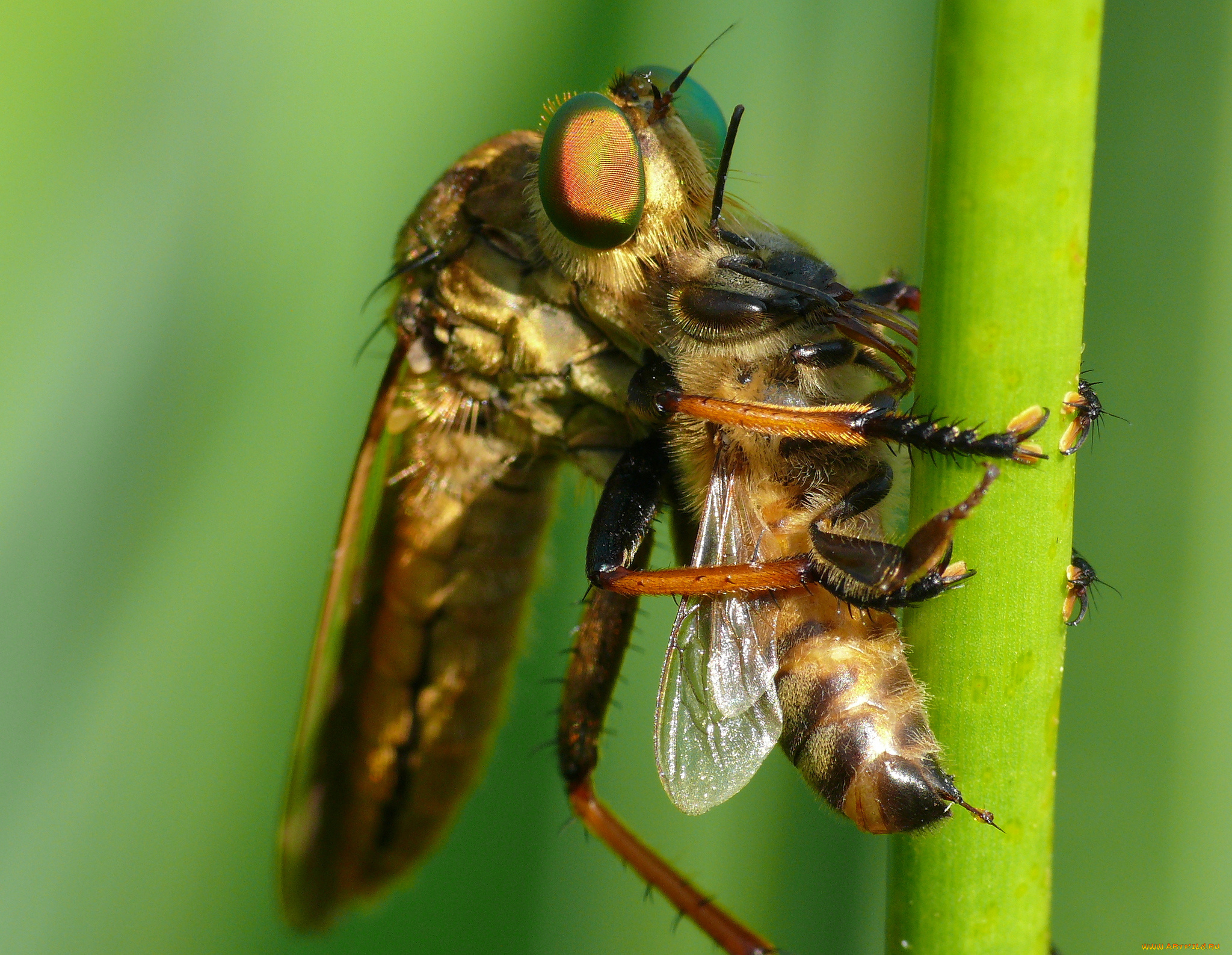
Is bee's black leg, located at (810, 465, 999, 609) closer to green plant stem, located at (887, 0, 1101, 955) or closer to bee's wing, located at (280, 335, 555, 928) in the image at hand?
green plant stem, located at (887, 0, 1101, 955)

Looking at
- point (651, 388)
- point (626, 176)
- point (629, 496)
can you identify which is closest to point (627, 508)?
point (629, 496)

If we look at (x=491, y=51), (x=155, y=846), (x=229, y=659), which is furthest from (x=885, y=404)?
(x=155, y=846)

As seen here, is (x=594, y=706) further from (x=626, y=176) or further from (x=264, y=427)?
(x=626, y=176)

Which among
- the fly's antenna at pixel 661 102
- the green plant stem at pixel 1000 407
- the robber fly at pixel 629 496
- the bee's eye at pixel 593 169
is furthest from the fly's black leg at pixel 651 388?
the green plant stem at pixel 1000 407

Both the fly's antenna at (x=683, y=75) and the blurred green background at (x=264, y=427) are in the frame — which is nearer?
the blurred green background at (x=264, y=427)

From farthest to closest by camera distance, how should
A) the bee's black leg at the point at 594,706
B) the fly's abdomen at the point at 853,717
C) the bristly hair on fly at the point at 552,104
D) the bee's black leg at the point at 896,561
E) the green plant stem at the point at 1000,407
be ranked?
the bee's black leg at the point at 594,706
the bristly hair on fly at the point at 552,104
the fly's abdomen at the point at 853,717
the bee's black leg at the point at 896,561
the green plant stem at the point at 1000,407

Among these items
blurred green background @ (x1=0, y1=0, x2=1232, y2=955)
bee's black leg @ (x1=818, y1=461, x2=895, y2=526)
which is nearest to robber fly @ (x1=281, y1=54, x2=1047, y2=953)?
bee's black leg @ (x1=818, y1=461, x2=895, y2=526)

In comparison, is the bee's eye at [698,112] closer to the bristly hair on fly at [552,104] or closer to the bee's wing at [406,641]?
the bristly hair on fly at [552,104]
